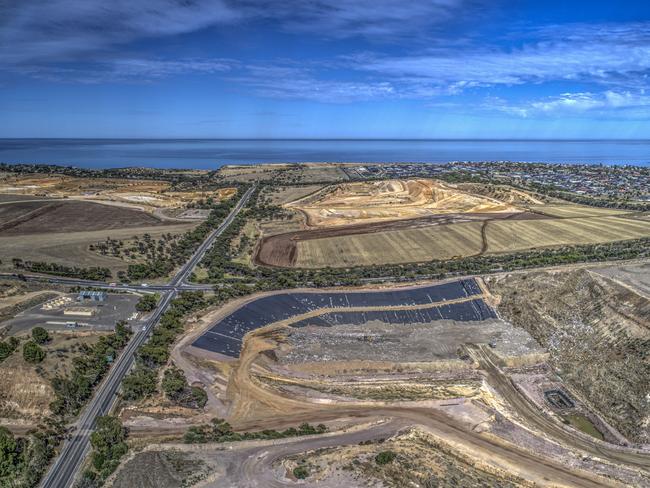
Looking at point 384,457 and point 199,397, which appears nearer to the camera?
point 384,457

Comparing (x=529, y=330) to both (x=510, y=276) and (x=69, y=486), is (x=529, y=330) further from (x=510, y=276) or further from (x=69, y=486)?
(x=69, y=486)

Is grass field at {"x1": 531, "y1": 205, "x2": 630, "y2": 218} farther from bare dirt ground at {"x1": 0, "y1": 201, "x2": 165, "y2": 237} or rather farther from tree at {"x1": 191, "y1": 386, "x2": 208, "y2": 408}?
tree at {"x1": 191, "y1": 386, "x2": 208, "y2": 408}

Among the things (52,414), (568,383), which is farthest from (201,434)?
(568,383)

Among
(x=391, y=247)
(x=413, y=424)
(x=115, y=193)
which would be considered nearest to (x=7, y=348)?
(x=413, y=424)

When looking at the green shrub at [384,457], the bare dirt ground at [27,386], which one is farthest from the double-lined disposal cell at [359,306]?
the green shrub at [384,457]

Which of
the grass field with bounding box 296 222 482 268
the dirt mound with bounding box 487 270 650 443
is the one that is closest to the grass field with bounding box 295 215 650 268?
the grass field with bounding box 296 222 482 268

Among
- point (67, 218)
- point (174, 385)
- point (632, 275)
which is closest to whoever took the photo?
point (174, 385)

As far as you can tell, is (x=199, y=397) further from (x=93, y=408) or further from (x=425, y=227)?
(x=425, y=227)
